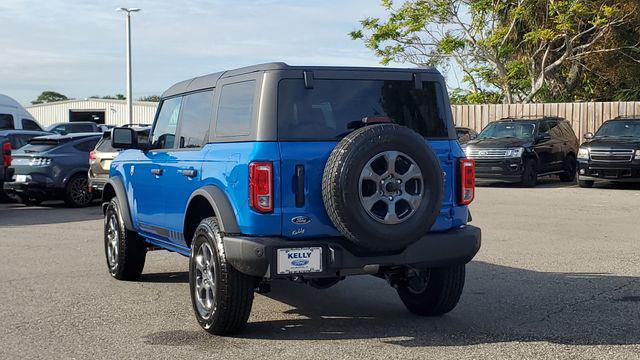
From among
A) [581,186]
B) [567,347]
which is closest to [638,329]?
[567,347]

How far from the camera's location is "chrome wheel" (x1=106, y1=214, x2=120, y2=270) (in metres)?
8.81

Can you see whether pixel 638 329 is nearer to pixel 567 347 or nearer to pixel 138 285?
pixel 567 347

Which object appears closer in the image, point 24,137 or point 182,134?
point 182,134

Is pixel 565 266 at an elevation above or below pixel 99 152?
below

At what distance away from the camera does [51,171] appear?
1717cm

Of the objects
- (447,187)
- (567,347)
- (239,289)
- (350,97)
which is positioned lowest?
(567,347)

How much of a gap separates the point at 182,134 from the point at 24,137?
13.0 metres

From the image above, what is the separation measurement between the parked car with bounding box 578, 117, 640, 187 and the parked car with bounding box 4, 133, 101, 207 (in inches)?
454

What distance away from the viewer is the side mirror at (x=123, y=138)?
26.2ft

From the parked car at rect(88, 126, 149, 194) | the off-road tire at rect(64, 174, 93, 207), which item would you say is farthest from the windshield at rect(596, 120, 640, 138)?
the off-road tire at rect(64, 174, 93, 207)

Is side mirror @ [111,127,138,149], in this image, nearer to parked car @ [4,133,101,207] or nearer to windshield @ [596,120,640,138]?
parked car @ [4,133,101,207]

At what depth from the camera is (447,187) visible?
643 centimetres

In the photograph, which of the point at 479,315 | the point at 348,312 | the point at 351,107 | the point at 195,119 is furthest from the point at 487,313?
the point at 195,119

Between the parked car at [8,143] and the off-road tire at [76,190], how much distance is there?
1.33m
